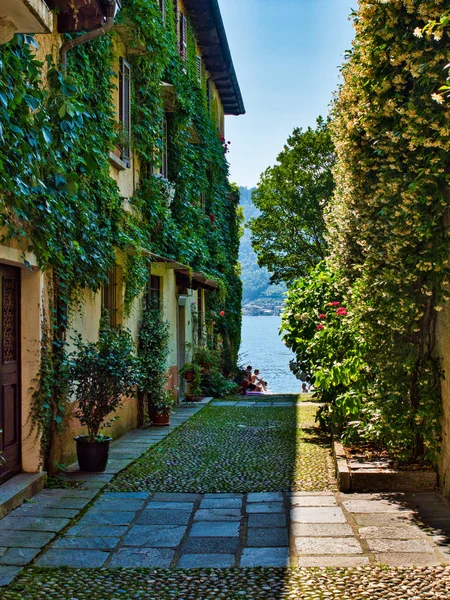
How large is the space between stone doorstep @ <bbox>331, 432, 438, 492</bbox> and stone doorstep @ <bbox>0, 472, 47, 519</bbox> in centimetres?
290

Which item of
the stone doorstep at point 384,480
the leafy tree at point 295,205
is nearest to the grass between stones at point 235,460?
the stone doorstep at point 384,480

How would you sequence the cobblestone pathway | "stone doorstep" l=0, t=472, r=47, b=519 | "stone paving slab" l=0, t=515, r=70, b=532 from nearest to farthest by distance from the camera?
the cobblestone pathway < "stone paving slab" l=0, t=515, r=70, b=532 < "stone doorstep" l=0, t=472, r=47, b=519

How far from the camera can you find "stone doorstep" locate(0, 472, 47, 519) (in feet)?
19.0

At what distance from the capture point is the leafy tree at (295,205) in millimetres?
28078

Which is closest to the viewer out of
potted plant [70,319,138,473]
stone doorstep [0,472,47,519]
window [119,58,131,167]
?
stone doorstep [0,472,47,519]

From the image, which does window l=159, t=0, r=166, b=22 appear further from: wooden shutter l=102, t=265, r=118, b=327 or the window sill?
wooden shutter l=102, t=265, r=118, b=327

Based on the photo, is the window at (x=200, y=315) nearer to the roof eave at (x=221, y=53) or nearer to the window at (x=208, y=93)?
the window at (x=208, y=93)

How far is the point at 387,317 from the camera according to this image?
21.7 feet

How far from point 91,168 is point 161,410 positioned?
20.8 ft

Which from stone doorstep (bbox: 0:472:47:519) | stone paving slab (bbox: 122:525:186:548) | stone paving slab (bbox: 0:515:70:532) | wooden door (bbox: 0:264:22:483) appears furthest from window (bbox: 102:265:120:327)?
stone paving slab (bbox: 122:525:186:548)

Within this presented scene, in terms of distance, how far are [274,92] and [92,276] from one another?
6.99 meters

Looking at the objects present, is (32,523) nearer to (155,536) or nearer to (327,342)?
(155,536)

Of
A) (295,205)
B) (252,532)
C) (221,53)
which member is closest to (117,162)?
(252,532)

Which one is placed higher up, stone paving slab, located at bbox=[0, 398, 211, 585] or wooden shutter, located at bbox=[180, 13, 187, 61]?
wooden shutter, located at bbox=[180, 13, 187, 61]
